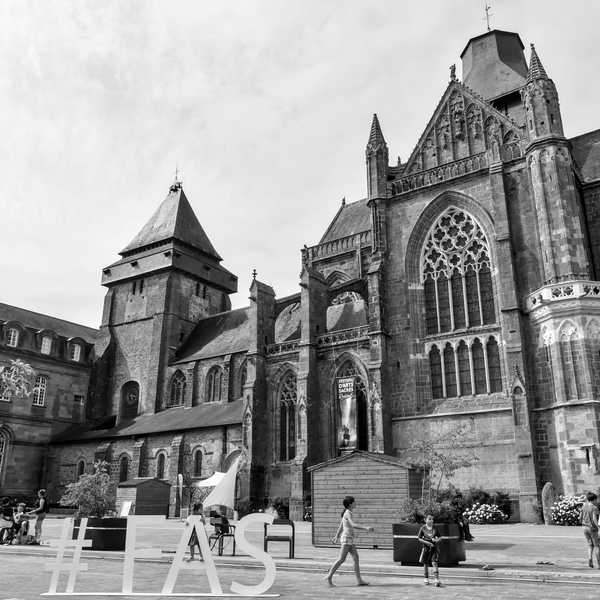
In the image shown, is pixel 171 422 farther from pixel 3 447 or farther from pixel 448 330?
pixel 448 330

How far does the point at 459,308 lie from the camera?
110ft

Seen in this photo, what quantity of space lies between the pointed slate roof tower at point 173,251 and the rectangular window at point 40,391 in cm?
1164

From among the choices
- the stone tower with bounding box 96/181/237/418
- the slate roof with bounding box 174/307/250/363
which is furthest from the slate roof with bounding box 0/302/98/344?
the slate roof with bounding box 174/307/250/363

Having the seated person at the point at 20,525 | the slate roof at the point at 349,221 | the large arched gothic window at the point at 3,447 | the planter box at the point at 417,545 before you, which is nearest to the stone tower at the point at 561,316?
the planter box at the point at 417,545

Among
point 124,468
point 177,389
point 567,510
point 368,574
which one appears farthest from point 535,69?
point 124,468

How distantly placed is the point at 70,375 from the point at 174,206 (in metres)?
19.7

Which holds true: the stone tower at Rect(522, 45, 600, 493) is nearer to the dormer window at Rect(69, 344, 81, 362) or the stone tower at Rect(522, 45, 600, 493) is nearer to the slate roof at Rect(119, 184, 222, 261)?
the slate roof at Rect(119, 184, 222, 261)

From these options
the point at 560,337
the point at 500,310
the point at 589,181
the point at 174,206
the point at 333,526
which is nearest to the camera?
the point at 333,526

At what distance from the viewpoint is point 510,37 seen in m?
43.4

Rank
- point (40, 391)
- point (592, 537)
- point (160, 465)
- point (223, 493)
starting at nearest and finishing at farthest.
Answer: point (592, 537)
point (223, 493)
point (160, 465)
point (40, 391)

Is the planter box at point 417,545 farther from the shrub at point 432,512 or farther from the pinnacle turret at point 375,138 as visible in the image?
the pinnacle turret at point 375,138

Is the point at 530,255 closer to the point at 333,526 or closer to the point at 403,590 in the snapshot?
the point at 333,526

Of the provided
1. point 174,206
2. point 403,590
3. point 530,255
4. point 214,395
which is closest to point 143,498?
point 214,395

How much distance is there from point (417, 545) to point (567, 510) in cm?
1431
